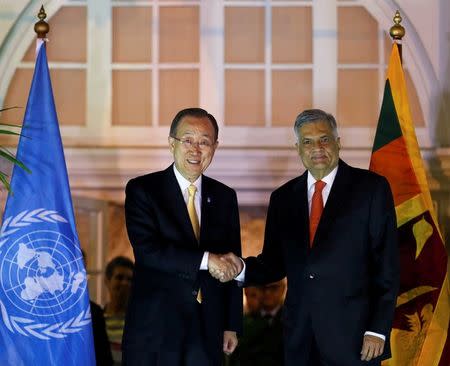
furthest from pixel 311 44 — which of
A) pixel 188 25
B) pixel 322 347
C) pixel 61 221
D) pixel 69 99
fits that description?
pixel 322 347

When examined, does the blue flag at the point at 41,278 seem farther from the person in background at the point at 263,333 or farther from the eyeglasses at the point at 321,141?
the eyeglasses at the point at 321,141

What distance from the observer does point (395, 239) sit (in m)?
3.42

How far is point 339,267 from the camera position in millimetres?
3428

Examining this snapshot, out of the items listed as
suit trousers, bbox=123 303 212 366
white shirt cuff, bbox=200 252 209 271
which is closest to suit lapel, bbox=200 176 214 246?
white shirt cuff, bbox=200 252 209 271

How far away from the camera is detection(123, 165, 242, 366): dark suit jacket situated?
3.46m

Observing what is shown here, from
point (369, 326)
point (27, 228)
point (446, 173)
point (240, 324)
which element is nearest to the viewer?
point (369, 326)

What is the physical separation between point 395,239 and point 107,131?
211 centimetres

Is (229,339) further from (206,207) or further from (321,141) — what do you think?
(321,141)

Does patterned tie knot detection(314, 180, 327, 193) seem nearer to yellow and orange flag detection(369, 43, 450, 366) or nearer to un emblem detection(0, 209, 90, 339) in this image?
yellow and orange flag detection(369, 43, 450, 366)

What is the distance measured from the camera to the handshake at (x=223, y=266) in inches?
136

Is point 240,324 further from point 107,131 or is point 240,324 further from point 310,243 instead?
point 107,131

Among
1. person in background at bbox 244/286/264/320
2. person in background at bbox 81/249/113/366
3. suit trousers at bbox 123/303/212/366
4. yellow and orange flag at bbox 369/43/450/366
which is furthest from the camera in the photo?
person in background at bbox 244/286/264/320

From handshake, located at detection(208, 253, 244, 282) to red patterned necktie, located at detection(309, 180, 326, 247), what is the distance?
319 mm

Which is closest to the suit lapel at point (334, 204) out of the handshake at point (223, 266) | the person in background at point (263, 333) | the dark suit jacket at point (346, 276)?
the dark suit jacket at point (346, 276)
